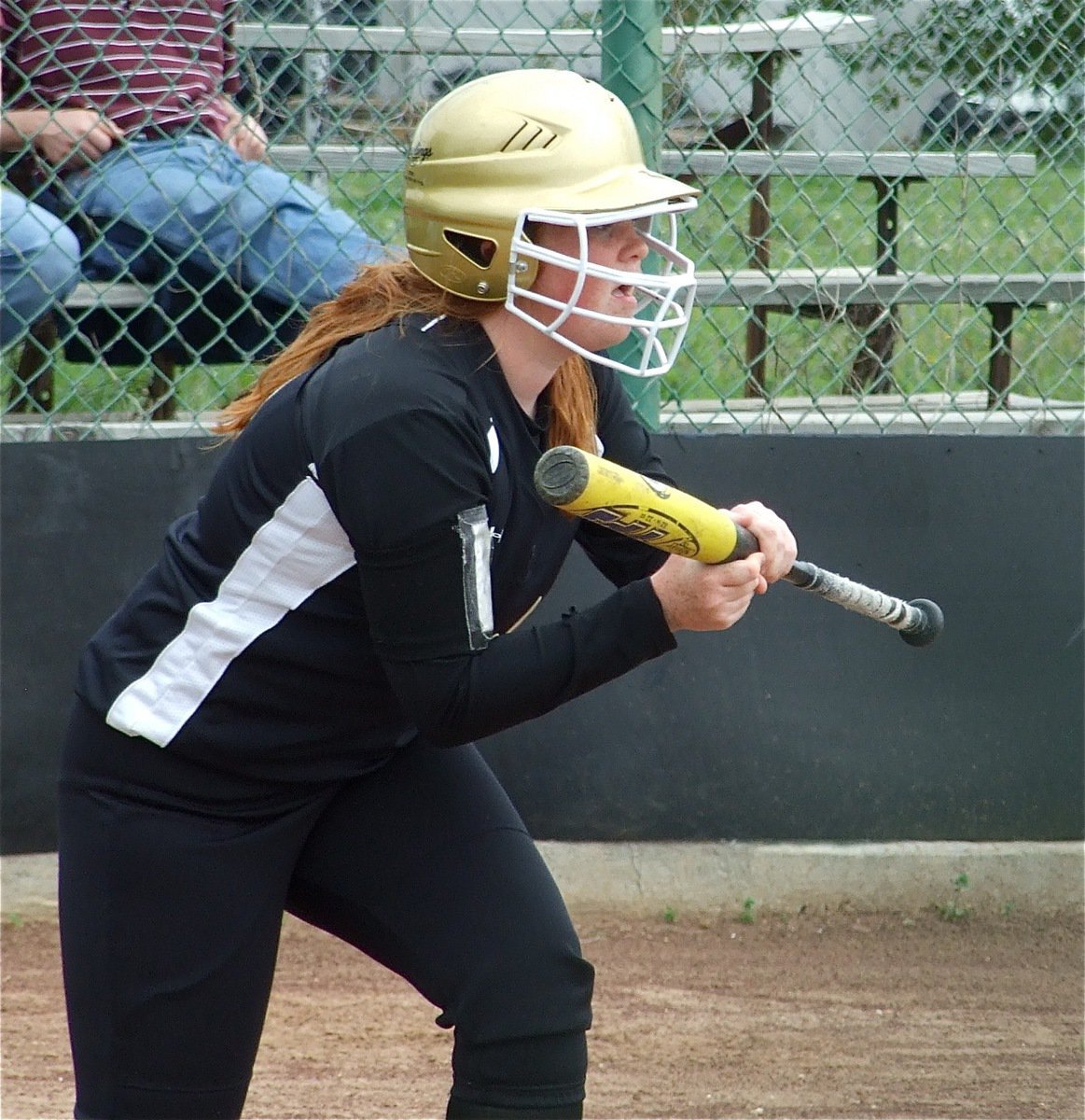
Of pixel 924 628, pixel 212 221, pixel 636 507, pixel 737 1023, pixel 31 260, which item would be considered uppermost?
pixel 636 507

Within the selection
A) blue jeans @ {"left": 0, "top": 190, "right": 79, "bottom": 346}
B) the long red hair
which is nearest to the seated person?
blue jeans @ {"left": 0, "top": 190, "right": 79, "bottom": 346}

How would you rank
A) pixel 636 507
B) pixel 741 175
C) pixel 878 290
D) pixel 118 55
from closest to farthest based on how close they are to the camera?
pixel 636 507, pixel 118 55, pixel 741 175, pixel 878 290

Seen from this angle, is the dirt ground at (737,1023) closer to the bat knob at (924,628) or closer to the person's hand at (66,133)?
the bat knob at (924,628)

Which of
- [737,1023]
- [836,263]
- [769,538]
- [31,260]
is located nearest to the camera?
[769,538]

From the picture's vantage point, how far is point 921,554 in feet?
12.6

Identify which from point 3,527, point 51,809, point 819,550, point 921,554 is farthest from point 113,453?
point 921,554

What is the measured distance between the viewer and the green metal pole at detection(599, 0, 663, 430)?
3.68 m

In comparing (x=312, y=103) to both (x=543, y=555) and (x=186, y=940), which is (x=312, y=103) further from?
(x=186, y=940)

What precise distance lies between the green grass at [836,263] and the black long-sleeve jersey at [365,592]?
1.87m

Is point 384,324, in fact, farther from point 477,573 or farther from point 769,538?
point 769,538

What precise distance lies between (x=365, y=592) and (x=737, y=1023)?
1.96 meters

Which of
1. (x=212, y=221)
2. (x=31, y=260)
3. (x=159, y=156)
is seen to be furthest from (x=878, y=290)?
(x=31, y=260)

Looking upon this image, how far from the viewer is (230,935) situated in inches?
79.8

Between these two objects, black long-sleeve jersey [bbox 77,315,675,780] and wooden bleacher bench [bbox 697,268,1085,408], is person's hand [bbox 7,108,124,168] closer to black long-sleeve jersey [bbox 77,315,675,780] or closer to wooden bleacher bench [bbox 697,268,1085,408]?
wooden bleacher bench [bbox 697,268,1085,408]
